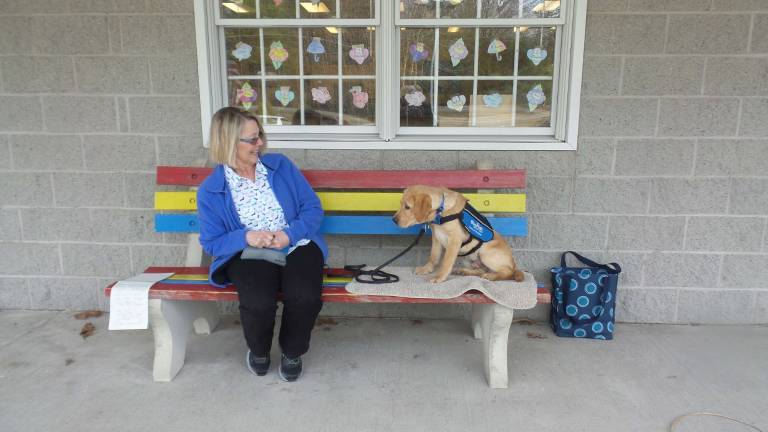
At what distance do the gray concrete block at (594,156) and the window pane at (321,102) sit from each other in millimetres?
1647

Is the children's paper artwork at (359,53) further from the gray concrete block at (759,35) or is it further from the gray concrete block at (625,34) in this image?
the gray concrete block at (759,35)

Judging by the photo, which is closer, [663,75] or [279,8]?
[663,75]

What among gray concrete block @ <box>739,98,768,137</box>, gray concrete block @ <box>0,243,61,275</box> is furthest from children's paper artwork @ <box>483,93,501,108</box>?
gray concrete block @ <box>0,243,61,275</box>

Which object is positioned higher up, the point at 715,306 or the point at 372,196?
the point at 372,196

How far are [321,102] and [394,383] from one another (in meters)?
1.93

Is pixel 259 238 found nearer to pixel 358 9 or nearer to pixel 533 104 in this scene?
pixel 358 9

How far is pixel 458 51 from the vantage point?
11.2 ft

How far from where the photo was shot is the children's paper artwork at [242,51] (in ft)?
11.4

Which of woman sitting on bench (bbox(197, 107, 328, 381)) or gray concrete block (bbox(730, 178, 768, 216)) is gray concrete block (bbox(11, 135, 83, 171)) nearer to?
woman sitting on bench (bbox(197, 107, 328, 381))

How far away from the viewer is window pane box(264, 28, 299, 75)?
3439mm

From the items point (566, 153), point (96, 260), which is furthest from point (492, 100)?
point (96, 260)

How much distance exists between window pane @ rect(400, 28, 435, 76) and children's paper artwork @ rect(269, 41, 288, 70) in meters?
0.80

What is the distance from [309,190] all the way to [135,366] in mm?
1406

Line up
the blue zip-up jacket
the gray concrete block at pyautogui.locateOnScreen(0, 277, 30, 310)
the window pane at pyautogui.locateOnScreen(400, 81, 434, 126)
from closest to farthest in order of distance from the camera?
the blue zip-up jacket
the window pane at pyautogui.locateOnScreen(400, 81, 434, 126)
the gray concrete block at pyautogui.locateOnScreen(0, 277, 30, 310)
